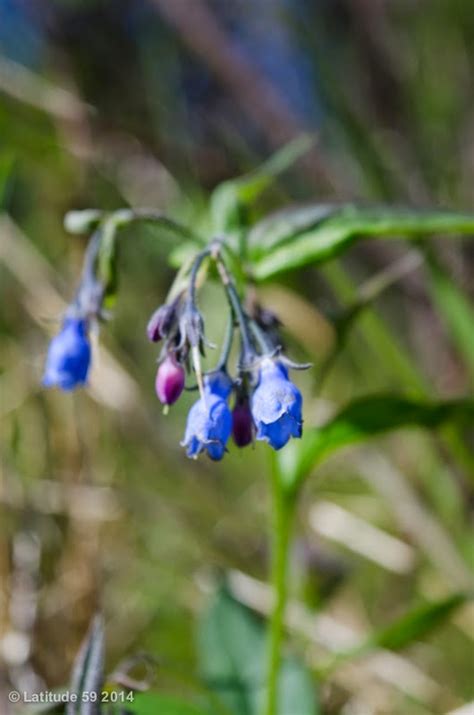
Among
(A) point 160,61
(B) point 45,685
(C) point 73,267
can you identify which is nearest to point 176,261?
(B) point 45,685

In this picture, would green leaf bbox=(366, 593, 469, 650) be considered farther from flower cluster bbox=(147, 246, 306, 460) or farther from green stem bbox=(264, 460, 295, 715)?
flower cluster bbox=(147, 246, 306, 460)

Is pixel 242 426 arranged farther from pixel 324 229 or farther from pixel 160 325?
pixel 324 229

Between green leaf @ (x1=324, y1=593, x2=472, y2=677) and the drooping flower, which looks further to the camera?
green leaf @ (x1=324, y1=593, x2=472, y2=677)

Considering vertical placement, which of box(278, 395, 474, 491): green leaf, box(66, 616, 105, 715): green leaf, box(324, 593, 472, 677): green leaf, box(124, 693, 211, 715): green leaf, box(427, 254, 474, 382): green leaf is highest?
box(427, 254, 474, 382): green leaf

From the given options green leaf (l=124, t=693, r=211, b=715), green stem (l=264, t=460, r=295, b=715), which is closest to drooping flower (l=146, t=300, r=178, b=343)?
green stem (l=264, t=460, r=295, b=715)

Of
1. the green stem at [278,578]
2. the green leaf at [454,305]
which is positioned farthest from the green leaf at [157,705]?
the green leaf at [454,305]

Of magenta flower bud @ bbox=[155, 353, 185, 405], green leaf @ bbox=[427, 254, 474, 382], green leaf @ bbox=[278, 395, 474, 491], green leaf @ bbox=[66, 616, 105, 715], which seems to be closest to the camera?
green leaf @ bbox=[66, 616, 105, 715]

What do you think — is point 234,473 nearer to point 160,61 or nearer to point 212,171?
point 212,171
